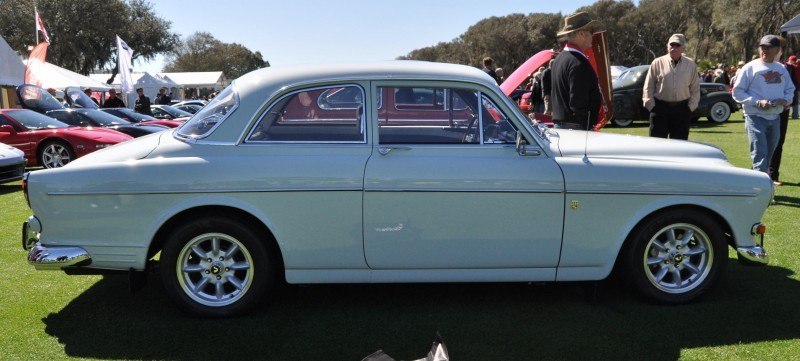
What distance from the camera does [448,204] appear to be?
372 centimetres

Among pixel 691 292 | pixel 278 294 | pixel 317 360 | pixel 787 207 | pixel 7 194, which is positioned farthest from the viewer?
pixel 7 194

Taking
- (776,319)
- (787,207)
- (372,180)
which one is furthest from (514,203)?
(787,207)

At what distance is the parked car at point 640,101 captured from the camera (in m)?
17.1

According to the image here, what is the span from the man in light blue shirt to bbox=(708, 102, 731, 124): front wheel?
1187 centimetres

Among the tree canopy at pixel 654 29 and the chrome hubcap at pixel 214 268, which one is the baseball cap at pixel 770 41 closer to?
the chrome hubcap at pixel 214 268

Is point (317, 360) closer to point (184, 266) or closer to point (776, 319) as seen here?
point (184, 266)

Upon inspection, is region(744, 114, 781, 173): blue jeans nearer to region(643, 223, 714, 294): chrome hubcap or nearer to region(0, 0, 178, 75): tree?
region(643, 223, 714, 294): chrome hubcap

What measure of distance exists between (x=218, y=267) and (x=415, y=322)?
4.17 feet

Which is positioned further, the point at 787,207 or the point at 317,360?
the point at 787,207

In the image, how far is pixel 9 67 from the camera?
21.6 metres

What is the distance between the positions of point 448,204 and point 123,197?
1.94 m

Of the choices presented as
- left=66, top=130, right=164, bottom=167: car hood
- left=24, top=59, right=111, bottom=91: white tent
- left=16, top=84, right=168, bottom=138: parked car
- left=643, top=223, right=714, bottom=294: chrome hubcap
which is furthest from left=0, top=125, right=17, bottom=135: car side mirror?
left=24, top=59, right=111, bottom=91: white tent

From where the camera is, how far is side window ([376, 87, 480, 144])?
12.9ft

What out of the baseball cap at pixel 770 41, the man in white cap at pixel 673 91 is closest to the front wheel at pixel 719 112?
the baseball cap at pixel 770 41
